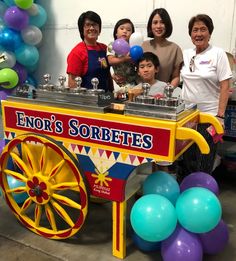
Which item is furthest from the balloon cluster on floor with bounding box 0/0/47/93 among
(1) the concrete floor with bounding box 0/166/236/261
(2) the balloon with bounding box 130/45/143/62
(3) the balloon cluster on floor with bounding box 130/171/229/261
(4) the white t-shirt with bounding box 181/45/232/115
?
(3) the balloon cluster on floor with bounding box 130/171/229/261

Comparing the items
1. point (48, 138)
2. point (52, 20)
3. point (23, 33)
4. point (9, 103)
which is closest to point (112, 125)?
point (48, 138)

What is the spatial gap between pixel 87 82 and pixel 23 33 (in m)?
1.83

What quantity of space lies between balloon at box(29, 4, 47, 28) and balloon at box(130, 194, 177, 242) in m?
3.12

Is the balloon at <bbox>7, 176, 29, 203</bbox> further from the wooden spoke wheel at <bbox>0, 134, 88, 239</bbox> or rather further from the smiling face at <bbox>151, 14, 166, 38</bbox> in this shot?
the smiling face at <bbox>151, 14, 166, 38</bbox>

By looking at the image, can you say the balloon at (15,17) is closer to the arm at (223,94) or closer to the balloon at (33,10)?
the balloon at (33,10)

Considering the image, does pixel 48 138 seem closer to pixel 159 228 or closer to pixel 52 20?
pixel 159 228

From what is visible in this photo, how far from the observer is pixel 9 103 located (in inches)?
81.4

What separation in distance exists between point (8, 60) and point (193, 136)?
2891 millimetres

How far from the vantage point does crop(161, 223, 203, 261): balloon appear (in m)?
1.70

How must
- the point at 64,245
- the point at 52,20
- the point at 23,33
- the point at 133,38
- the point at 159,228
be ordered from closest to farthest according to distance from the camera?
the point at 159,228 < the point at 64,245 < the point at 133,38 < the point at 23,33 < the point at 52,20

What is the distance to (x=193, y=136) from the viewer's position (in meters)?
1.59

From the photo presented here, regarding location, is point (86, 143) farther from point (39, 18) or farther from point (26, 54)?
point (39, 18)

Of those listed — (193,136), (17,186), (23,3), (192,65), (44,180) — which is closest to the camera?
(193,136)

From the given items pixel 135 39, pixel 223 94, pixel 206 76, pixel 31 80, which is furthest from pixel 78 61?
pixel 31 80
